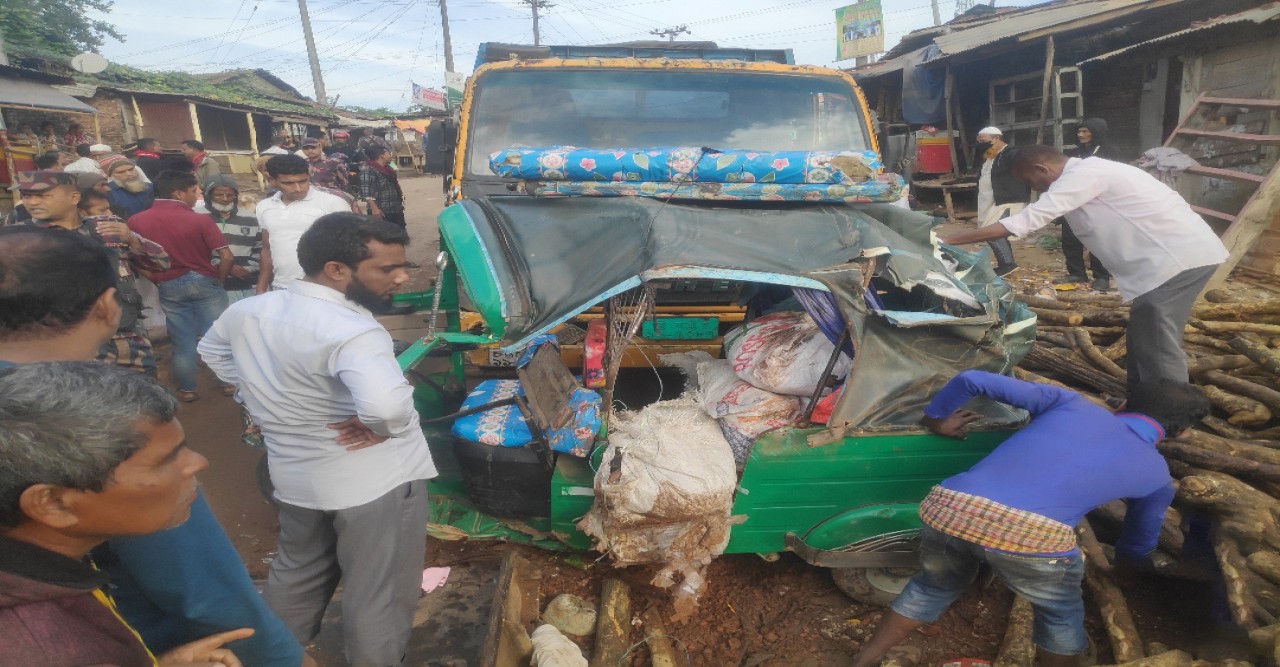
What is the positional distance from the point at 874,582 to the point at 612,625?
1217 mm

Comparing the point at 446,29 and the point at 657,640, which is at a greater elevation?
the point at 446,29

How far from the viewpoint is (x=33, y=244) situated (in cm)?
176

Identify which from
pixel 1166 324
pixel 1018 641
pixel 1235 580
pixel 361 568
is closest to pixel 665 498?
pixel 361 568

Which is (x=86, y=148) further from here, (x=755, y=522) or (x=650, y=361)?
(x=755, y=522)

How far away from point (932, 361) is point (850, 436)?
1.51 ft

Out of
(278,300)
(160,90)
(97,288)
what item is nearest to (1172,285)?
(278,300)

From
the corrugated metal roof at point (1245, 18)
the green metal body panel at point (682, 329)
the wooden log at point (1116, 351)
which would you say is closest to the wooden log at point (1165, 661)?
the green metal body panel at point (682, 329)

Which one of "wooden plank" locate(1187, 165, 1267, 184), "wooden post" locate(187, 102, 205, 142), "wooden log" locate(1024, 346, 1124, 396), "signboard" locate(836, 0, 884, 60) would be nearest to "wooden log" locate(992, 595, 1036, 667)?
"wooden log" locate(1024, 346, 1124, 396)

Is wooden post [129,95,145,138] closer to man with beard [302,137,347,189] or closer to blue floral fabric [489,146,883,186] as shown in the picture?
man with beard [302,137,347,189]

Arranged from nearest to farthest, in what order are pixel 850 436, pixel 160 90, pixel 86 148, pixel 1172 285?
1. pixel 850 436
2. pixel 1172 285
3. pixel 86 148
4. pixel 160 90

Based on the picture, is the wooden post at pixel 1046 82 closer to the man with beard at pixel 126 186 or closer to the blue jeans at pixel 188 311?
the blue jeans at pixel 188 311

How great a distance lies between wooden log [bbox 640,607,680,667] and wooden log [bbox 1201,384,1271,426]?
10.2 feet

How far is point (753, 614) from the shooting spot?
316cm

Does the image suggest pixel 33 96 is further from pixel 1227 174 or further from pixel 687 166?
pixel 1227 174
